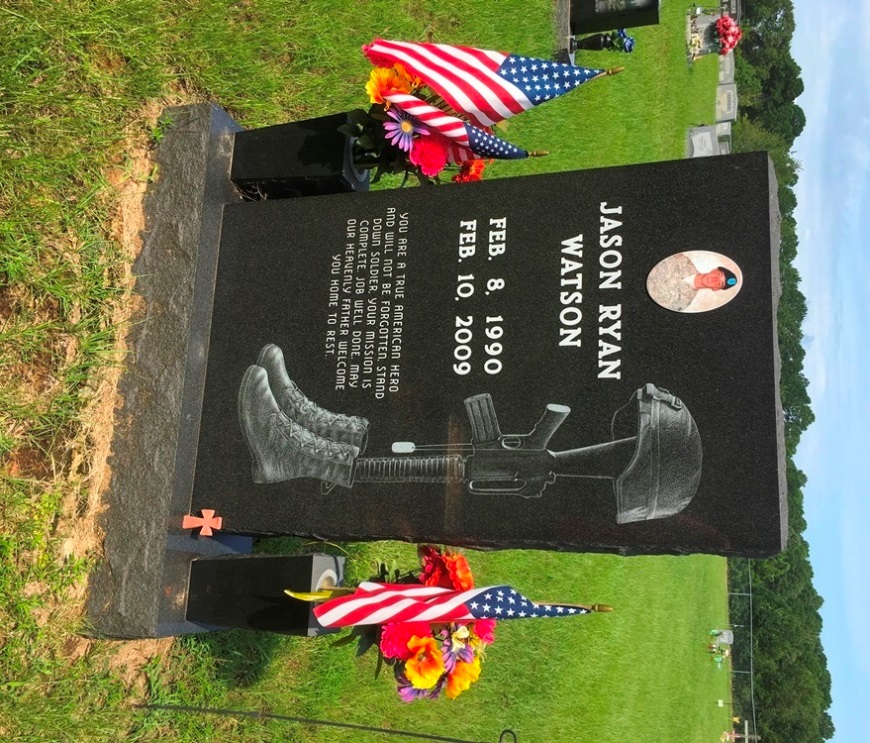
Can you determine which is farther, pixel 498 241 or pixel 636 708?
pixel 636 708

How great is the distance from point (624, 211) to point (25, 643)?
10.9ft

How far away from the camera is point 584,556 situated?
389 inches

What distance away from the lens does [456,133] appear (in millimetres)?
4277

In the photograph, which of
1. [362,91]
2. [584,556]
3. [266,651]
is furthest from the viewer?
[584,556]

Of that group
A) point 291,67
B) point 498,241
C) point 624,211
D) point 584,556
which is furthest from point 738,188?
point 584,556

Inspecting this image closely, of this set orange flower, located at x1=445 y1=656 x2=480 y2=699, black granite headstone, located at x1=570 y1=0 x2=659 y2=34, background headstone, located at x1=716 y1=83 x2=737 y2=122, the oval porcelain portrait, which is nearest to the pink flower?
orange flower, located at x1=445 y1=656 x2=480 y2=699

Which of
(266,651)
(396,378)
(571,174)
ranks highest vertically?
(571,174)

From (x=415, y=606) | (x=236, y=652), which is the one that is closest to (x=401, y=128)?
(x=415, y=606)

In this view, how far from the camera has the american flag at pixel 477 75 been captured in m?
4.17

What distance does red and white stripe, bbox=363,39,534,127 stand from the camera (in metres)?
4.17

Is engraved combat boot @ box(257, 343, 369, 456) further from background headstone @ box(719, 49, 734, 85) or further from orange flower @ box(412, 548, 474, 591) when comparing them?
background headstone @ box(719, 49, 734, 85)

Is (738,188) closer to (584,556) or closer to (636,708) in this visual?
(584,556)

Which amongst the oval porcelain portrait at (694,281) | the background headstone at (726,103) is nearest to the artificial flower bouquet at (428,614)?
the oval porcelain portrait at (694,281)

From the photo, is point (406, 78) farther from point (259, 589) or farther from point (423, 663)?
point (423, 663)
